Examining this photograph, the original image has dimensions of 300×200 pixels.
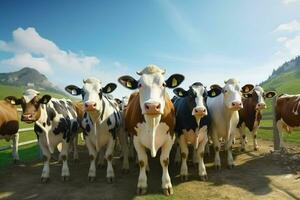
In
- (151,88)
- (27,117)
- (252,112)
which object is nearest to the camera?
(151,88)

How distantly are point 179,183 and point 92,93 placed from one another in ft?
10.3

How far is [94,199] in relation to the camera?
282 inches

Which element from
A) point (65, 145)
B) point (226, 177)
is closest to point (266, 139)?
point (226, 177)

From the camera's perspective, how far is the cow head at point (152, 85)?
665 centimetres

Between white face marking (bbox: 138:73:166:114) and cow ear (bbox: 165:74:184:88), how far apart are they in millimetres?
549

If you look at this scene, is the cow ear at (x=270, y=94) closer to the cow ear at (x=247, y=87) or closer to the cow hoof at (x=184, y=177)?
the cow ear at (x=247, y=87)

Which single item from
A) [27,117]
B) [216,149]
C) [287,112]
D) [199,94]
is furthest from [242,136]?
[27,117]

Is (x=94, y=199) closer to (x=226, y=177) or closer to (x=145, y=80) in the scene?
(x=145, y=80)

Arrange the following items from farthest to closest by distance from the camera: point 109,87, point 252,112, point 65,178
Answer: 1. point 252,112
2. point 109,87
3. point 65,178

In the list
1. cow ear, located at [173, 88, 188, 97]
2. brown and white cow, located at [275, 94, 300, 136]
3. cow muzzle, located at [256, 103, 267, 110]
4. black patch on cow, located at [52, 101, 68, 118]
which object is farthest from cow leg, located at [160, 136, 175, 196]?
brown and white cow, located at [275, 94, 300, 136]

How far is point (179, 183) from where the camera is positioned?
8031 millimetres

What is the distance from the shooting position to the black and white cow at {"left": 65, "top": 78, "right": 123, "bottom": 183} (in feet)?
27.5

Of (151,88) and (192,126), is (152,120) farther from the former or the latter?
(192,126)

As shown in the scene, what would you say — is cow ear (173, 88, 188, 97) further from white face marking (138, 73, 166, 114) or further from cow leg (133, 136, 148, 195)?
cow leg (133, 136, 148, 195)
